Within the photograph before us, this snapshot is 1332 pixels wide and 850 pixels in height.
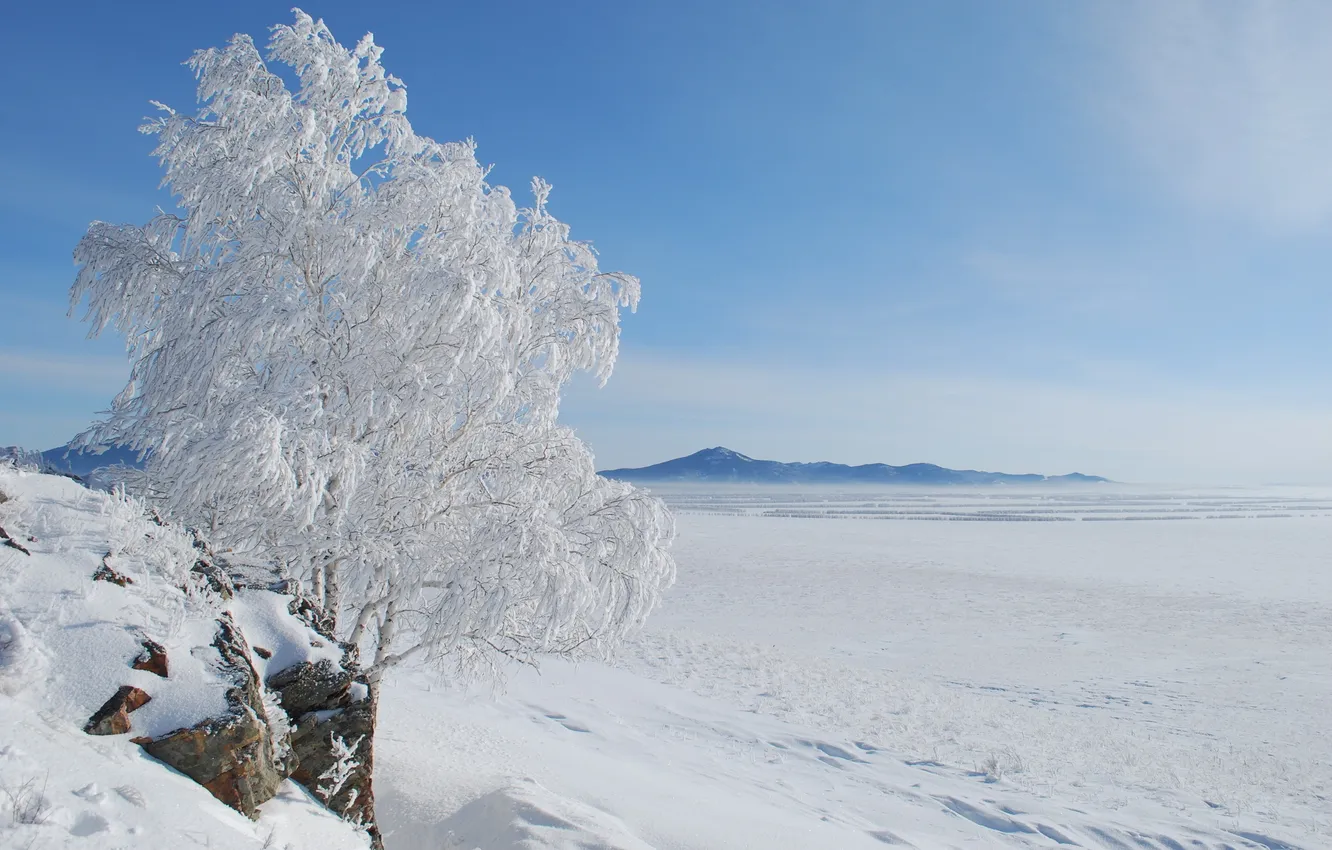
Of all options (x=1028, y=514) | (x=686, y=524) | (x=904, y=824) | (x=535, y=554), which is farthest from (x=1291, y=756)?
(x=1028, y=514)

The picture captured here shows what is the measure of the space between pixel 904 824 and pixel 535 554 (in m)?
6.03

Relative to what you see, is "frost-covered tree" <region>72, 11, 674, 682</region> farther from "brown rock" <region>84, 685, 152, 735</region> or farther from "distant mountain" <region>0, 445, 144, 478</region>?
"brown rock" <region>84, 685, 152, 735</region>

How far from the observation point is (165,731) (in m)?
4.37

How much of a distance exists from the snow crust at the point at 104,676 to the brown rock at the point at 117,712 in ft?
0.12

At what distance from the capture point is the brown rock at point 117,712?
162 inches

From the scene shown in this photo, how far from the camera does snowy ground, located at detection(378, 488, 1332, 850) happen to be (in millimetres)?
8172

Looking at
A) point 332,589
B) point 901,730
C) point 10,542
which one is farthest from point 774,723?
point 10,542

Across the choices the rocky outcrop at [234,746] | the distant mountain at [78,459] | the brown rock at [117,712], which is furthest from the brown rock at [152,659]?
the distant mountain at [78,459]

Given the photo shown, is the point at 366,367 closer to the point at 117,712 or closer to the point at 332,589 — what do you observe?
the point at 332,589

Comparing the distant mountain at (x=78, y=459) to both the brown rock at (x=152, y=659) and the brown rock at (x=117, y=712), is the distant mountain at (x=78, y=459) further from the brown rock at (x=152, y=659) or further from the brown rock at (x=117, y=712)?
the brown rock at (x=117, y=712)

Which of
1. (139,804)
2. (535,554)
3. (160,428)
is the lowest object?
(139,804)

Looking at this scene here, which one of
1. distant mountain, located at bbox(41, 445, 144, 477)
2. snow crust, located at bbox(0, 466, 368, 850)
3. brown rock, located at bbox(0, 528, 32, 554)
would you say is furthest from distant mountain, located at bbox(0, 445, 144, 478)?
brown rock, located at bbox(0, 528, 32, 554)

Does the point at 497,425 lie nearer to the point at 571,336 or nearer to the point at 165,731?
the point at 571,336

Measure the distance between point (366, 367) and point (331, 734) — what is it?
3.03 meters
